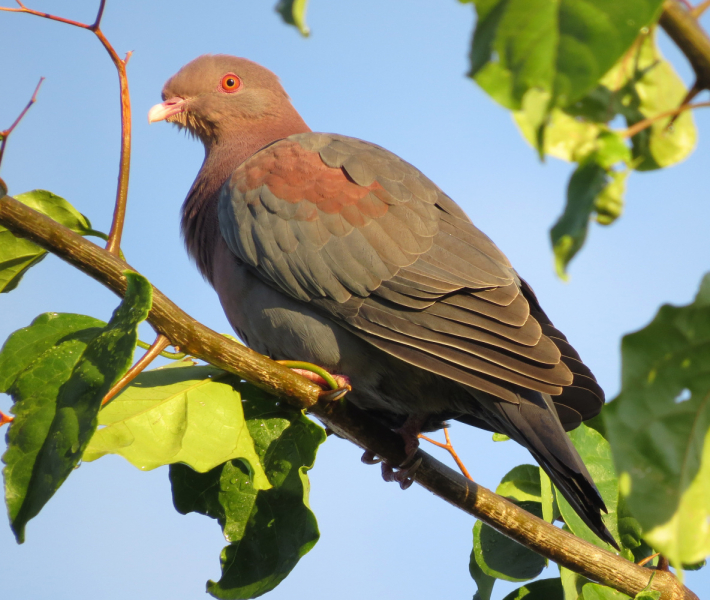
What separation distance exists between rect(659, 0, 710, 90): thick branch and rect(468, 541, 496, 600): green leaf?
97.3 inches

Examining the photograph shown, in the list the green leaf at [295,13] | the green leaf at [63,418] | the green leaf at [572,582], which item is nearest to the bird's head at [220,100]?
the green leaf at [63,418]

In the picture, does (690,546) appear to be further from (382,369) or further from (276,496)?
(382,369)

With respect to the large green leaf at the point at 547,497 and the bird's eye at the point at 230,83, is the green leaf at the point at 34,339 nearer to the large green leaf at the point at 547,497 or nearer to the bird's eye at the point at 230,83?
the large green leaf at the point at 547,497

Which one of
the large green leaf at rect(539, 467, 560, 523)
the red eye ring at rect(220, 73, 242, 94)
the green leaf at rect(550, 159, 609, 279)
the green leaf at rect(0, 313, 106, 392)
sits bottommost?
the large green leaf at rect(539, 467, 560, 523)

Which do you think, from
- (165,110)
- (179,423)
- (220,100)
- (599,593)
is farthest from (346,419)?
(165,110)

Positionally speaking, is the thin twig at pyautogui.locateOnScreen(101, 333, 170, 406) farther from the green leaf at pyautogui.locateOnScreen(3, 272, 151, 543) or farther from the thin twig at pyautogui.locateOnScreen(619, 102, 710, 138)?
the thin twig at pyautogui.locateOnScreen(619, 102, 710, 138)

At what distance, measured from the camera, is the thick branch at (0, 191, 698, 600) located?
1.90m

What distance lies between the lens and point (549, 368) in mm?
2893

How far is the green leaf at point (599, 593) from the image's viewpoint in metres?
2.52

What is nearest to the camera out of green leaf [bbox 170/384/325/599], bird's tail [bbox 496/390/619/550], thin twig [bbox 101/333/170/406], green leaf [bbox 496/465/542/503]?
thin twig [bbox 101/333/170/406]

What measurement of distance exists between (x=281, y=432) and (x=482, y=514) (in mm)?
810

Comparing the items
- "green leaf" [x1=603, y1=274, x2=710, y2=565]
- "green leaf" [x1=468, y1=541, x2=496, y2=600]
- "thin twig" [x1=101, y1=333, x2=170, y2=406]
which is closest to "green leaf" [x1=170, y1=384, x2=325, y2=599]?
"thin twig" [x1=101, y1=333, x2=170, y2=406]

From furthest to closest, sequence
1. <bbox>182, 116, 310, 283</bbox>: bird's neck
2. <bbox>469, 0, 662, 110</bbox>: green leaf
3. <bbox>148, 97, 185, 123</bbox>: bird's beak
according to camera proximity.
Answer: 1. <bbox>148, 97, 185, 123</bbox>: bird's beak
2. <bbox>182, 116, 310, 283</bbox>: bird's neck
3. <bbox>469, 0, 662, 110</bbox>: green leaf

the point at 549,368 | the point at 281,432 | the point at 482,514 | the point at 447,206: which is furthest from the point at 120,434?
A: the point at 447,206
